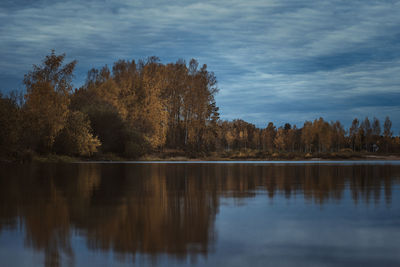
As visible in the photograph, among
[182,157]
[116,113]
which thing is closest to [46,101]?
[116,113]

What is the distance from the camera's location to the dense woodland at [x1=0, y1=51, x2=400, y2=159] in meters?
37.4

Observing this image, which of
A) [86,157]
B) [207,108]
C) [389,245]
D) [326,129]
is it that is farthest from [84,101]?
[326,129]

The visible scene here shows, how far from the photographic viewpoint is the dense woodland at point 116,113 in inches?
1471

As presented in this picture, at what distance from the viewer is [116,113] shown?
163 ft

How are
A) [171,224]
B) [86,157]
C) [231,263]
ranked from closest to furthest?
[231,263] < [171,224] < [86,157]

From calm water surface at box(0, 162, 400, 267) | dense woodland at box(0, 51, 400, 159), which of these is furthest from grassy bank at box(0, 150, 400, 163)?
calm water surface at box(0, 162, 400, 267)

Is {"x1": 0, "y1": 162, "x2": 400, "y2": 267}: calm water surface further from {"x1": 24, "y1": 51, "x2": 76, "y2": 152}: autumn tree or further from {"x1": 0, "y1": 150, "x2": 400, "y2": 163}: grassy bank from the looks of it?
{"x1": 24, "y1": 51, "x2": 76, "y2": 152}: autumn tree

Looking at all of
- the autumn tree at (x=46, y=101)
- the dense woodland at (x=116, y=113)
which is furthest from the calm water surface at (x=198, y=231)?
the autumn tree at (x=46, y=101)

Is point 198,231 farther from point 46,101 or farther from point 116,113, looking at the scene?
point 116,113

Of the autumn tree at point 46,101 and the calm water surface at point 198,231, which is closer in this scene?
the calm water surface at point 198,231

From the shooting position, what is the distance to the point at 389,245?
4520mm

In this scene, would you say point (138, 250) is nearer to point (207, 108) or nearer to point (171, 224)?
point (171, 224)

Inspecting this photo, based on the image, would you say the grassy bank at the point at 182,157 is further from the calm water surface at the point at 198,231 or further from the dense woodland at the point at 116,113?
the calm water surface at the point at 198,231

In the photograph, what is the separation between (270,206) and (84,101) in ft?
157
